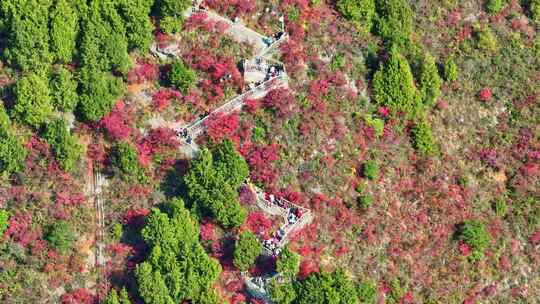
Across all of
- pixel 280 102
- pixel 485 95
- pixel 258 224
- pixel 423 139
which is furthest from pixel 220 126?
pixel 485 95

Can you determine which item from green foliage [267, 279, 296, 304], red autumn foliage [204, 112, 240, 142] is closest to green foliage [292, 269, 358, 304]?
green foliage [267, 279, 296, 304]

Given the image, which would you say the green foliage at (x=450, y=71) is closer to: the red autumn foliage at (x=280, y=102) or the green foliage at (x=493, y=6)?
the green foliage at (x=493, y=6)

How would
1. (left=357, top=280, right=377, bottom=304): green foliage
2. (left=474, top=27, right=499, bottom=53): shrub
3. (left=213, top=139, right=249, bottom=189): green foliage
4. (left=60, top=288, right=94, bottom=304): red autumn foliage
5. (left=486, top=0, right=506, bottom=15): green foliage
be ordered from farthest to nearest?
1. (left=486, top=0, right=506, bottom=15): green foliage
2. (left=474, top=27, right=499, bottom=53): shrub
3. (left=213, top=139, right=249, bottom=189): green foliage
4. (left=357, top=280, right=377, bottom=304): green foliage
5. (left=60, top=288, right=94, bottom=304): red autumn foliage

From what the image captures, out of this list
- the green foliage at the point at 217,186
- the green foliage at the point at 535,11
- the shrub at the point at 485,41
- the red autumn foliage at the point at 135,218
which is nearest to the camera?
the green foliage at the point at 217,186

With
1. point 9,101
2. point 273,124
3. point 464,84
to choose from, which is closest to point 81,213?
point 9,101

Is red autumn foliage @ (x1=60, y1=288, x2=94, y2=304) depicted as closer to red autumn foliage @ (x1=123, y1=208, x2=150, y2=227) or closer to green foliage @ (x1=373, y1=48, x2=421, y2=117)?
red autumn foliage @ (x1=123, y1=208, x2=150, y2=227)

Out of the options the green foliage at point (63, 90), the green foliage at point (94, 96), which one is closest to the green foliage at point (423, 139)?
the green foliage at point (94, 96)
